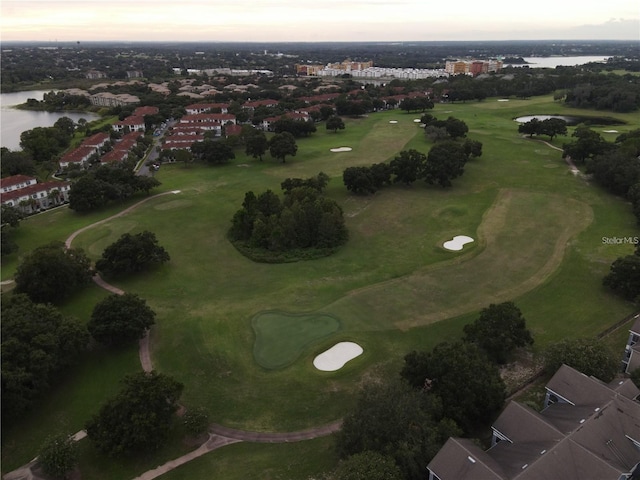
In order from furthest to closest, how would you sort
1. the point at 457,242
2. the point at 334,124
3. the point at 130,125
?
the point at 130,125 → the point at 334,124 → the point at 457,242

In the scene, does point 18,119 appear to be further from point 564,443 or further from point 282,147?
point 564,443

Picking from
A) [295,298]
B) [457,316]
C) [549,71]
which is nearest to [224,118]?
[295,298]

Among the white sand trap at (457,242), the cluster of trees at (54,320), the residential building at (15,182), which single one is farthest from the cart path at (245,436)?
the residential building at (15,182)

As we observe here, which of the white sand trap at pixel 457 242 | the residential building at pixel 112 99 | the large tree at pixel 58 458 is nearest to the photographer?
the large tree at pixel 58 458

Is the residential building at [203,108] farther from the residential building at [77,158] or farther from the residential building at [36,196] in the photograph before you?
the residential building at [36,196]

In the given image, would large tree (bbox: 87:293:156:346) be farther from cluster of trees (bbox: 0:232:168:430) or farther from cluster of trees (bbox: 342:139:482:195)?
cluster of trees (bbox: 342:139:482:195)

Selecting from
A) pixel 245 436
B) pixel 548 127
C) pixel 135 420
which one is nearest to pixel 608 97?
pixel 548 127
